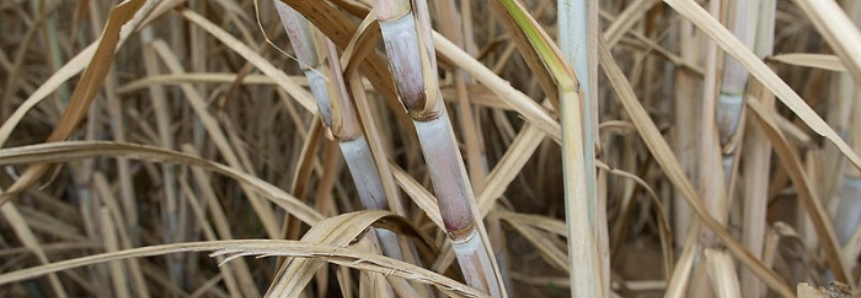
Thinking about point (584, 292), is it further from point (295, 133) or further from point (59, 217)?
point (59, 217)

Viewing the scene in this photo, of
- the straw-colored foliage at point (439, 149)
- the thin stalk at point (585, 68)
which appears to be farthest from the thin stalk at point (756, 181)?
the thin stalk at point (585, 68)

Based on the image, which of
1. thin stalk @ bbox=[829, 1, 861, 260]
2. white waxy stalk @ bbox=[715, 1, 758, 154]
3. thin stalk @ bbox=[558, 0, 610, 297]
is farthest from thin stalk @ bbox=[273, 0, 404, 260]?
thin stalk @ bbox=[829, 1, 861, 260]

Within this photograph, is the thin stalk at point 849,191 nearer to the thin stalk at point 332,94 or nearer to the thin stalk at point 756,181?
the thin stalk at point 756,181

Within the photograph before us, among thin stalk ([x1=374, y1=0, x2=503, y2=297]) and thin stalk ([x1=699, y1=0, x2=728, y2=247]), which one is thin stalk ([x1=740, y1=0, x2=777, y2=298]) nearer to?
thin stalk ([x1=699, y1=0, x2=728, y2=247])

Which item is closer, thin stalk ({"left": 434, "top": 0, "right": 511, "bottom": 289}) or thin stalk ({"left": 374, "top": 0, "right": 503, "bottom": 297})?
thin stalk ({"left": 374, "top": 0, "right": 503, "bottom": 297})

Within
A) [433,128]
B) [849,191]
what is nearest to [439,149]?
[433,128]

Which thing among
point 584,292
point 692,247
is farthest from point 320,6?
point 692,247

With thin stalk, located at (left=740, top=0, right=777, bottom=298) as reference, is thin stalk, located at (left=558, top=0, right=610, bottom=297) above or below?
above
